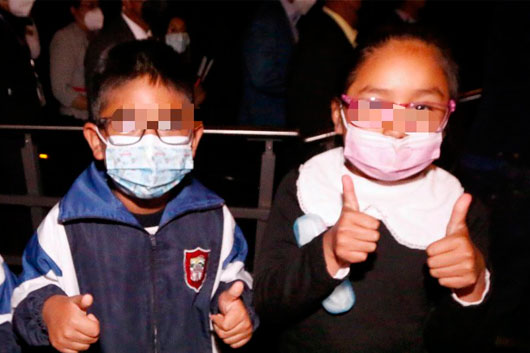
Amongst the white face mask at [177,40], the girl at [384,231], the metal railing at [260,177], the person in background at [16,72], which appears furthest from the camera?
the white face mask at [177,40]

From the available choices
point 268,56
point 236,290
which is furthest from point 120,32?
point 236,290

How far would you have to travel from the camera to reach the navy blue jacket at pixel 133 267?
5.42ft

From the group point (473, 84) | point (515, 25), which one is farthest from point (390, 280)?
point (473, 84)

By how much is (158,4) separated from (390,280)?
10.3ft

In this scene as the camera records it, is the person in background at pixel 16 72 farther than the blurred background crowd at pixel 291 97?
Yes

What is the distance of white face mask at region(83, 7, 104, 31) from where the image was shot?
4.12m

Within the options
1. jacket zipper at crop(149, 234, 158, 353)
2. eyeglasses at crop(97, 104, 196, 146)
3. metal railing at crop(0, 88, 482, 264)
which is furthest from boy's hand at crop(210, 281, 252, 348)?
metal railing at crop(0, 88, 482, 264)

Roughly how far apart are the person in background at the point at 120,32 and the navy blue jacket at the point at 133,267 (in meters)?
1.81

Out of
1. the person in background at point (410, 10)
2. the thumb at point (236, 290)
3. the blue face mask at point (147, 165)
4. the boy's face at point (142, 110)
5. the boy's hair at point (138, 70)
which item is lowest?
the thumb at point (236, 290)

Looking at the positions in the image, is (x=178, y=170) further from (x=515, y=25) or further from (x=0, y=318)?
(x=515, y=25)

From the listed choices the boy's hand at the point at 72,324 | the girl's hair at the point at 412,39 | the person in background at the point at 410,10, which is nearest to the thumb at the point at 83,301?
the boy's hand at the point at 72,324

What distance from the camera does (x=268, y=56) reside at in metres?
3.64

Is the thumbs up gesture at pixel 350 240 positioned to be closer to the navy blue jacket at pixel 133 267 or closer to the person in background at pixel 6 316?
the navy blue jacket at pixel 133 267

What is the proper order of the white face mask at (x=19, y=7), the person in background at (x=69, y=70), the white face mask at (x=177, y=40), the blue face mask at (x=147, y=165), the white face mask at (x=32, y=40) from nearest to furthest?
the blue face mask at (x=147, y=165) → the white face mask at (x=19, y=7) → the person in background at (x=69, y=70) → the white face mask at (x=32, y=40) → the white face mask at (x=177, y=40)
